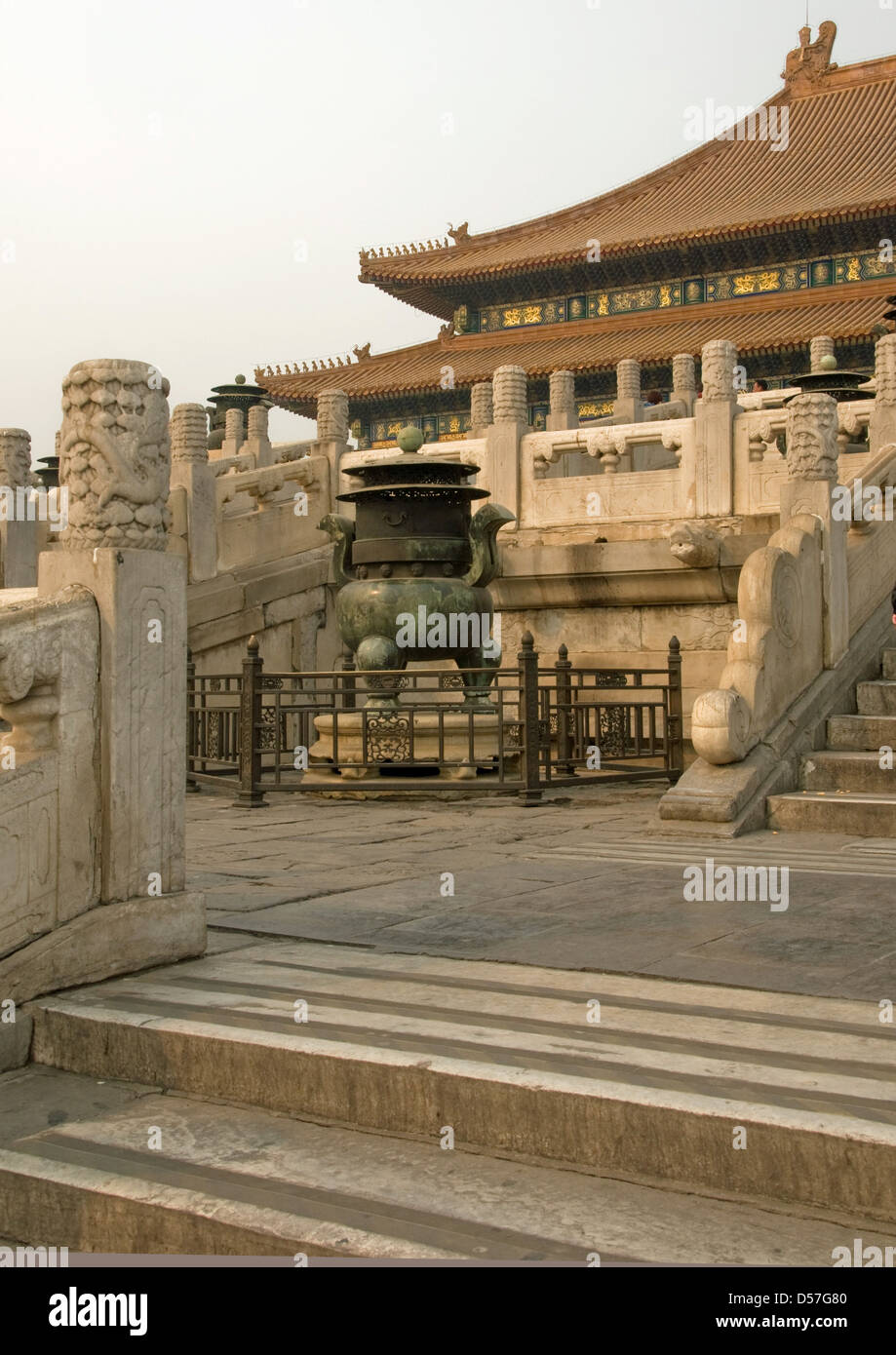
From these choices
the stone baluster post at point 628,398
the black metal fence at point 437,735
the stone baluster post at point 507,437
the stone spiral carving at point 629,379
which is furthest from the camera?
the stone spiral carving at point 629,379

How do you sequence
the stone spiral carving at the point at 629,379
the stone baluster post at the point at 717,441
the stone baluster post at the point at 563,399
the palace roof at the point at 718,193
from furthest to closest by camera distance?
1. the palace roof at the point at 718,193
2. the stone spiral carving at the point at 629,379
3. the stone baluster post at the point at 563,399
4. the stone baluster post at the point at 717,441

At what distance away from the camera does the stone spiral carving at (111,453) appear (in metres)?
4.36

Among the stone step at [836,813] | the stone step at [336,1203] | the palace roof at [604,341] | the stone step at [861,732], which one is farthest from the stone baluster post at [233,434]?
the stone step at [336,1203]

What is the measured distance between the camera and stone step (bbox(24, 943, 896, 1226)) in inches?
114

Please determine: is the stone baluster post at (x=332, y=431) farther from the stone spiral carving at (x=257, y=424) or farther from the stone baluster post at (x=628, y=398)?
the stone spiral carving at (x=257, y=424)

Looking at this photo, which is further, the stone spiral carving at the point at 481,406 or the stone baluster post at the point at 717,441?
the stone spiral carving at the point at 481,406

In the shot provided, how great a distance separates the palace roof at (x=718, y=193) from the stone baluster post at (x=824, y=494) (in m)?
19.8

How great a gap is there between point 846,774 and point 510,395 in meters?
8.41

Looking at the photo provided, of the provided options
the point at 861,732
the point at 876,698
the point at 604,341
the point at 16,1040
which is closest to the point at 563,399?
the point at 604,341

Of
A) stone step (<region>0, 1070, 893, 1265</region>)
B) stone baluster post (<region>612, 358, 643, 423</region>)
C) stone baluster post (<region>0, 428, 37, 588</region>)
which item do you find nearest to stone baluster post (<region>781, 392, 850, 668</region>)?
stone step (<region>0, 1070, 893, 1265</region>)

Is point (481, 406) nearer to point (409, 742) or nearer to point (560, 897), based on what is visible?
point (409, 742)

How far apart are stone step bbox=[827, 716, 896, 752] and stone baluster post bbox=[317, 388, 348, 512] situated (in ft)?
32.4

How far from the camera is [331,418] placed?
17.4 metres

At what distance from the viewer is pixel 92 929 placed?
429 centimetres
